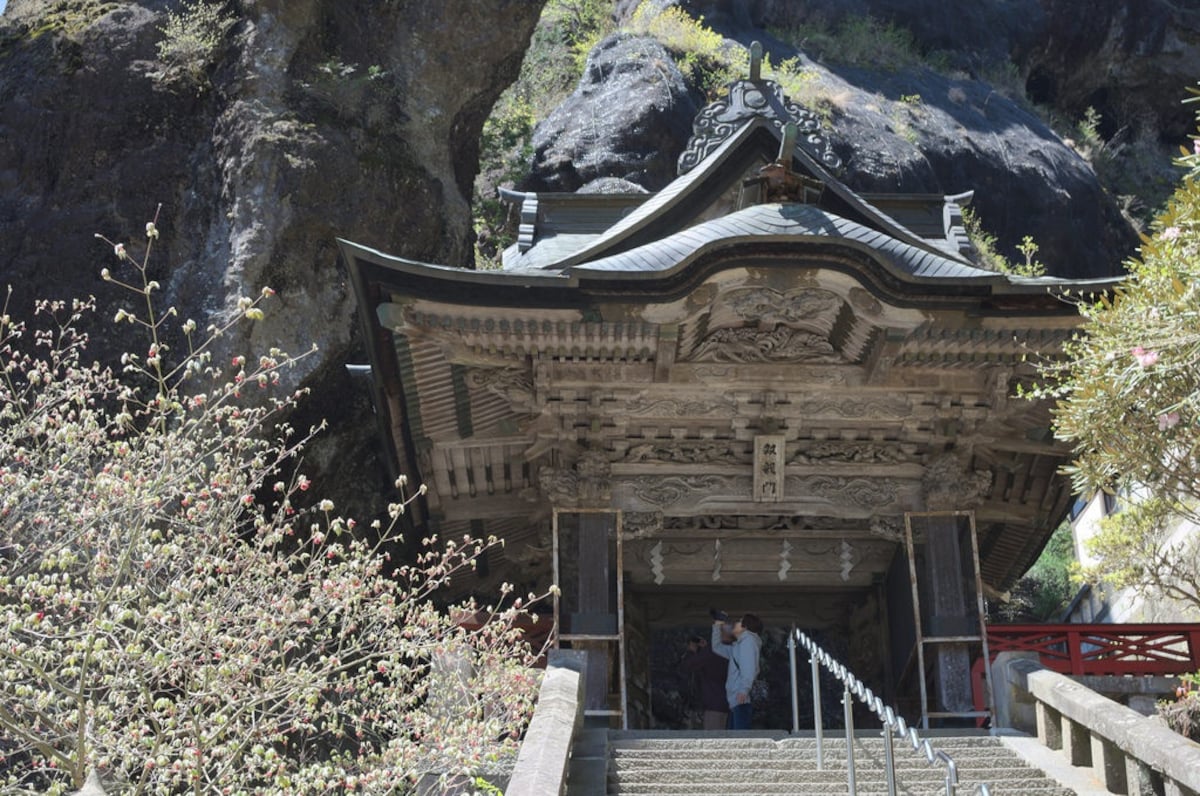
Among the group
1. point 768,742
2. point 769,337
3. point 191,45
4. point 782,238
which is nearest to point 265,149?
point 191,45

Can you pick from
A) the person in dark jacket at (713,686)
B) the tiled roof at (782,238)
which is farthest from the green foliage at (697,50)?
the person in dark jacket at (713,686)

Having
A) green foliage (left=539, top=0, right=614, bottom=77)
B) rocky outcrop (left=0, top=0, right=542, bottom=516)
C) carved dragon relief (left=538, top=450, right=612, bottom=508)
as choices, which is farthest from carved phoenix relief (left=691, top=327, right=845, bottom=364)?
green foliage (left=539, top=0, right=614, bottom=77)

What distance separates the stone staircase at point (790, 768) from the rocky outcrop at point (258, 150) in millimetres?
8196

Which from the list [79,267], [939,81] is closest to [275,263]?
[79,267]

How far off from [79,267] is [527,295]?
285 inches

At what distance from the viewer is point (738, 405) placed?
11.7 m

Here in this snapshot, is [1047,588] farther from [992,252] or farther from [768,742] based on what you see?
[768,742]

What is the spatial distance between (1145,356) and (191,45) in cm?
1386

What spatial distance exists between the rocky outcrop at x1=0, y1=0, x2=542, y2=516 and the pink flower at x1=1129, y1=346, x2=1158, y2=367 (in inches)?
405

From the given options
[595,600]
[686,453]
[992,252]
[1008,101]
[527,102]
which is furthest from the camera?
[1008,101]

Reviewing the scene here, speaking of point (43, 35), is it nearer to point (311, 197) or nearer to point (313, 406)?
point (311, 197)

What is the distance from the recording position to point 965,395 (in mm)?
11656

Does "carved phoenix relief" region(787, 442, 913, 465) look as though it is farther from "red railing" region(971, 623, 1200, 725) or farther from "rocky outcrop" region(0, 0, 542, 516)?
"rocky outcrop" region(0, 0, 542, 516)

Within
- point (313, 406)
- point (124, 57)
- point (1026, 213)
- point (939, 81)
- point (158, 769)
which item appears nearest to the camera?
point (158, 769)
